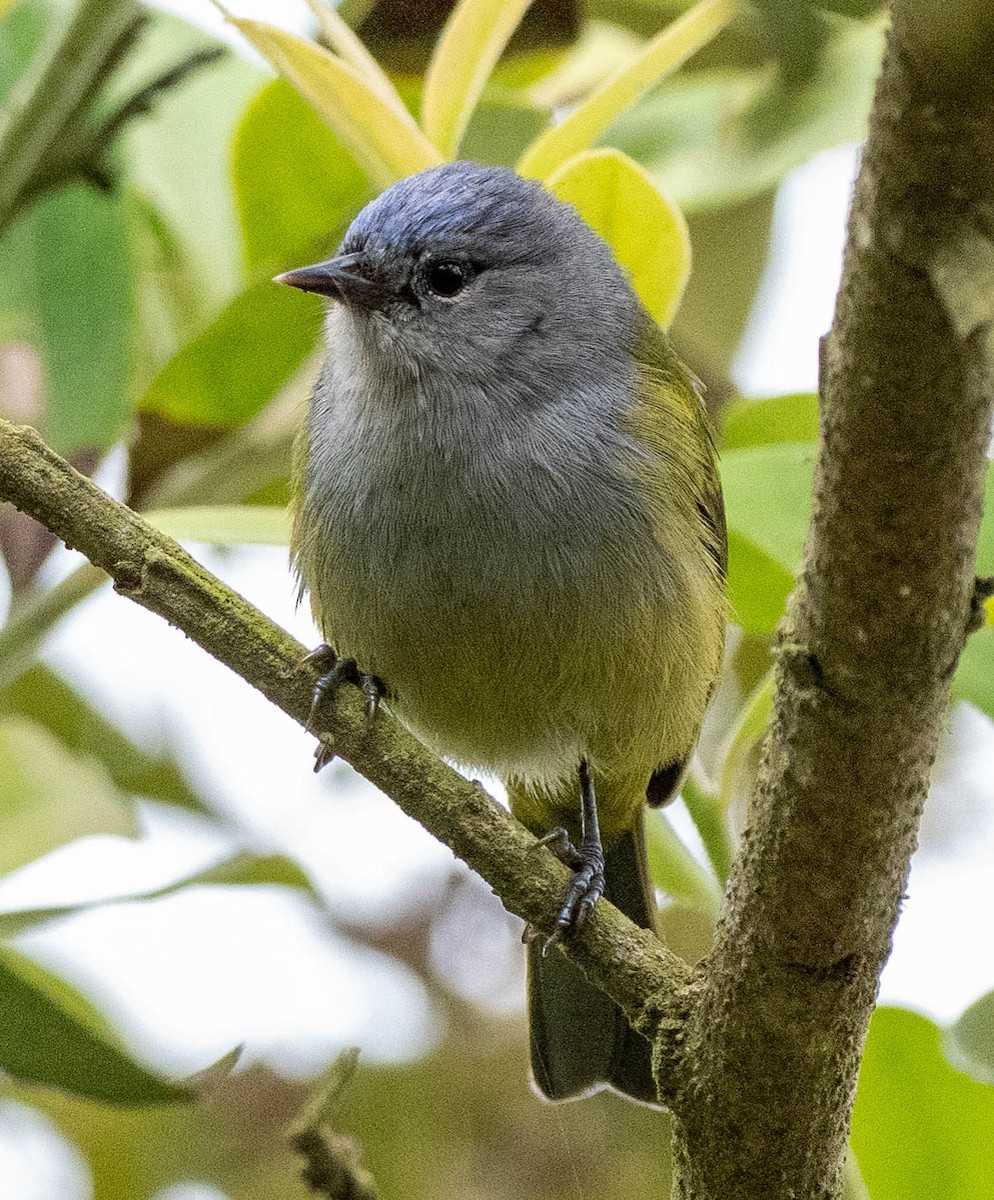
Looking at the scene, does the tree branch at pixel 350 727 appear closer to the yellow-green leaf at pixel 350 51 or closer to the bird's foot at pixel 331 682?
the bird's foot at pixel 331 682

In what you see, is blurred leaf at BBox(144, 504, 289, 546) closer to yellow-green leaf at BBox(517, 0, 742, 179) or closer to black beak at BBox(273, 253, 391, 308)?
black beak at BBox(273, 253, 391, 308)

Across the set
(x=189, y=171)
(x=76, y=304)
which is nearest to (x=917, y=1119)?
(x=76, y=304)

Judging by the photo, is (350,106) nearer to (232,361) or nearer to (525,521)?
(232,361)

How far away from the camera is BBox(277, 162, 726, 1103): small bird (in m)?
2.29

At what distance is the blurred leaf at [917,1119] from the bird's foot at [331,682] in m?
0.81

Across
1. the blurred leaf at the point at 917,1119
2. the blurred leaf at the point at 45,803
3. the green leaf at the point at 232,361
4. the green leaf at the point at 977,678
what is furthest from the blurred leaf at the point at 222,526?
the blurred leaf at the point at 917,1119

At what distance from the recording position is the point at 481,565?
226 centimetres

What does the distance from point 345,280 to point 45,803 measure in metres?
0.94

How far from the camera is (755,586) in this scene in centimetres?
232

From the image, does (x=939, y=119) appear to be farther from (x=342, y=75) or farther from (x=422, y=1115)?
(x=422, y=1115)

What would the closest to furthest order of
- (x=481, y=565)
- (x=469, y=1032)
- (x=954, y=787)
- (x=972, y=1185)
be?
1. (x=972, y=1185)
2. (x=481, y=565)
3. (x=469, y=1032)
4. (x=954, y=787)

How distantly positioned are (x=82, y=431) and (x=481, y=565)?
83 cm

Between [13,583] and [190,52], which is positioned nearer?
[13,583]

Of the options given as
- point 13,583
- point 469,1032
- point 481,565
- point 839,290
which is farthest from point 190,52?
point 839,290
